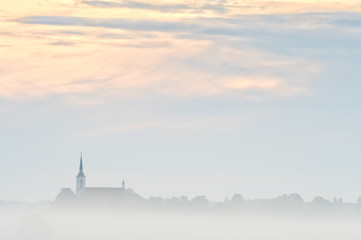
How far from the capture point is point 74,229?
18762cm

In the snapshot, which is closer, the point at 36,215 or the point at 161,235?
the point at 36,215

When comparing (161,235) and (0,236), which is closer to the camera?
(0,236)

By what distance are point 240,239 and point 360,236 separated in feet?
64.3

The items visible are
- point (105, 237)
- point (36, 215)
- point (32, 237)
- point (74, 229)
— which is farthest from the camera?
point (74, 229)

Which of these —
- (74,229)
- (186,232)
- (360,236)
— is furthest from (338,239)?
(74,229)

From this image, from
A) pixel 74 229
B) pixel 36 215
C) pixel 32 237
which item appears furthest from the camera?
pixel 74 229

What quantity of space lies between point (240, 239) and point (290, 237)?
33.8ft

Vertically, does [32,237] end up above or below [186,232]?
below

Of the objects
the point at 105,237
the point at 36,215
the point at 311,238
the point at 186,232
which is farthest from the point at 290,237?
the point at 36,215

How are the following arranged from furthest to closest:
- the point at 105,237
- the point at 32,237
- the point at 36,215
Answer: the point at 105,237
the point at 36,215
the point at 32,237

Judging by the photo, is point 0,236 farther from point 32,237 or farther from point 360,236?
point 360,236

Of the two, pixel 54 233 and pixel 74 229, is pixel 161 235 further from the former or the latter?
pixel 54 233

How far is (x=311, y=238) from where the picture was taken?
19425cm

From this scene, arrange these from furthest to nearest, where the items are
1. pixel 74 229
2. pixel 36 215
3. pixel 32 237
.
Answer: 1. pixel 74 229
2. pixel 36 215
3. pixel 32 237
